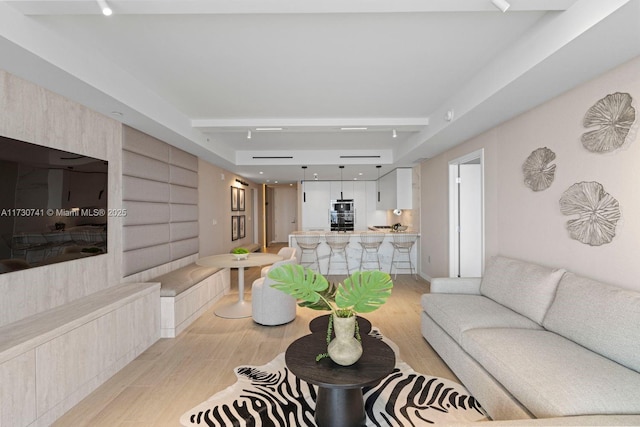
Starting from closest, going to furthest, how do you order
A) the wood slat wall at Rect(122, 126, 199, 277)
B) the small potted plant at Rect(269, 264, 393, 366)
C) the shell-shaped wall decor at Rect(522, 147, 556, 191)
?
the small potted plant at Rect(269, 264, 393, 366), the shell-shaped wall decor at Rect(522, 147, 556, 191), the wood slat wall at Rect(122, 126, 199, 277)

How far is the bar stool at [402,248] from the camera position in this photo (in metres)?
6.11

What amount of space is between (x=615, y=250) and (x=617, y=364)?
85cm

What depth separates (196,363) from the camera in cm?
278

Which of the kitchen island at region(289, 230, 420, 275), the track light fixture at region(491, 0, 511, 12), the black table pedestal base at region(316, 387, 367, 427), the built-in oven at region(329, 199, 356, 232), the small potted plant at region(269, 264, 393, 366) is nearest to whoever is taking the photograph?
the track light fixture at region(491, 0, 511, 12)

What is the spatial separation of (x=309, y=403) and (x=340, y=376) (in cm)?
69

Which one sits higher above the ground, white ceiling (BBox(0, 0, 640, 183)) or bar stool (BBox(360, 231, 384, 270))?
white ceiling (BBox(0, 0, 640, 183))

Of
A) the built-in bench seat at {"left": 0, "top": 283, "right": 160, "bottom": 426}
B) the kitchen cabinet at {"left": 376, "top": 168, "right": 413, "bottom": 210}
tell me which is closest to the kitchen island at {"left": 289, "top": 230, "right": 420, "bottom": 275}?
the kitchen cabinet at {"left": 376, "top": 168, "right": 413, "bottom": 210}

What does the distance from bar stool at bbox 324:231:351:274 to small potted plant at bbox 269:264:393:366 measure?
14.2 feet

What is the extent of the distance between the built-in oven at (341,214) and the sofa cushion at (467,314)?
602cm

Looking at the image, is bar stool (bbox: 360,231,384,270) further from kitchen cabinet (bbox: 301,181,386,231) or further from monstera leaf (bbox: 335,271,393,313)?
monstera leaf (bbox: 335,271,393,313)

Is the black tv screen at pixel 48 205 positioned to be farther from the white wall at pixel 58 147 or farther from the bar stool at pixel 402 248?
the bar stool at pixel 402 248

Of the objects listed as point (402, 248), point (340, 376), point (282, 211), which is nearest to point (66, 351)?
point (340, 376)

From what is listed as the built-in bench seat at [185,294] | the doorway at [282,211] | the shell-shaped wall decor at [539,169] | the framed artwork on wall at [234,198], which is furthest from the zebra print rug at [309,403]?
the doorway at [282,211]

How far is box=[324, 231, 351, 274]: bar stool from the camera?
6.16 meters
